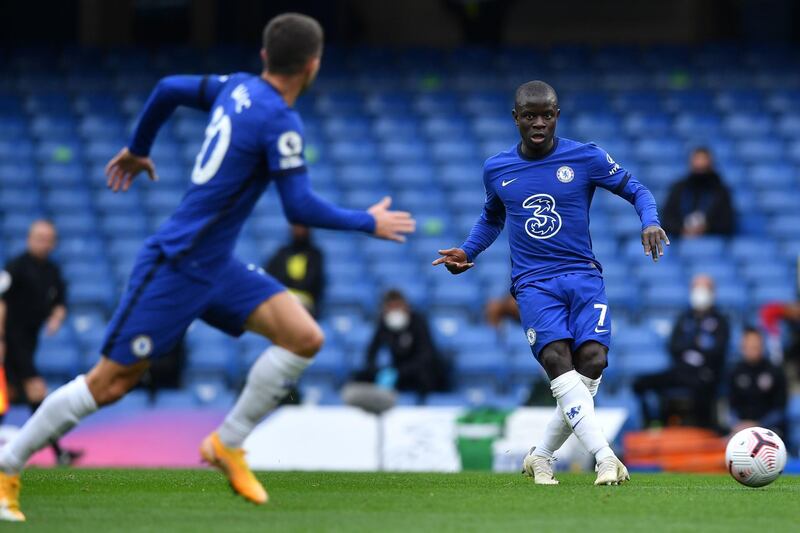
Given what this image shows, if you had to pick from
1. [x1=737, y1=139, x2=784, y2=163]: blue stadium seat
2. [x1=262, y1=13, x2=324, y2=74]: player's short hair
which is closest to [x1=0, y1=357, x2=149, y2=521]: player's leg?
[x1=262, y1=13, x2=324, y2=74]: player's short hair

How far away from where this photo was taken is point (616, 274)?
1462 centimetres

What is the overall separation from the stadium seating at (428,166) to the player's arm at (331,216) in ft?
25.8

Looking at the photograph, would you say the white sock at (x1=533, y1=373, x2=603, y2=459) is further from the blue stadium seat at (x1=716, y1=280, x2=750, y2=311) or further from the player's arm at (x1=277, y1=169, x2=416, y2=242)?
the blue stadium seat at (x1=716, y1=280, x2=750, y2=311)

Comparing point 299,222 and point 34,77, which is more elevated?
point 34,77

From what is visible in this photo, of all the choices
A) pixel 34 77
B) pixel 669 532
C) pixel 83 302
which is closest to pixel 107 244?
pixel 83 302

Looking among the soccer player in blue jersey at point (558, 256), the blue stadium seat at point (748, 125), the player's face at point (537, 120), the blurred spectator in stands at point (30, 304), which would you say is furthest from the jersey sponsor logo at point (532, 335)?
the blue stadium seat at point (748, 125)

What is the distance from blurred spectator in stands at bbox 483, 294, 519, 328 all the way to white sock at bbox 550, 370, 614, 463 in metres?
6.81

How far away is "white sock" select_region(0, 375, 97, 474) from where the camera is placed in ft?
18.8

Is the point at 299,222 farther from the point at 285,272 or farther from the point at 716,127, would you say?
the point at 716,127

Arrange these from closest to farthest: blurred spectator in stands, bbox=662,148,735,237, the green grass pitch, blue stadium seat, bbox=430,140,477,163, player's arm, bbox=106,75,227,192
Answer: the green grass pitch, player's arm, bbox=106,75,227,192, blurred spectator in stands, bbox=662,148,735,237, blue stadium seat, bbox=430,140,477,163

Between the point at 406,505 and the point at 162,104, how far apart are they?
218cm

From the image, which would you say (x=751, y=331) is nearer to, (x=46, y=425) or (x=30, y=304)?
(x=30, y=304)

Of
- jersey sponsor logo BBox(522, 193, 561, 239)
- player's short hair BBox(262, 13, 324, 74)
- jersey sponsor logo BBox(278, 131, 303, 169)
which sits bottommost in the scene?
jersey sponsor logo BBox(522, 193, 561, 239)

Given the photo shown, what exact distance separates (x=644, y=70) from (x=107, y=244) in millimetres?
7648
